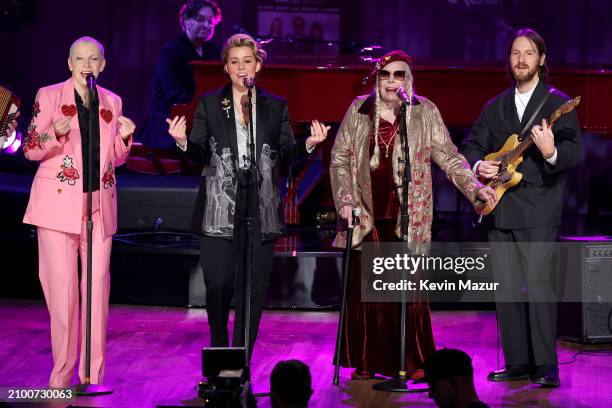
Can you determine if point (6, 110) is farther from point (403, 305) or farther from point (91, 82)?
point (403, 305)

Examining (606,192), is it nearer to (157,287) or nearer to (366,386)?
(157,287)

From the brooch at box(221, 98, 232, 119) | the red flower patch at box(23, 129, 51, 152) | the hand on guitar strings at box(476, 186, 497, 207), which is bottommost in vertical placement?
the hand on guitar strings at box(476, 186, 497, 207)

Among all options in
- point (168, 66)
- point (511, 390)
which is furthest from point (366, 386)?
point (168, 66)

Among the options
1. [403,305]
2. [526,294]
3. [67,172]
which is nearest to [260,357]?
[403,305]

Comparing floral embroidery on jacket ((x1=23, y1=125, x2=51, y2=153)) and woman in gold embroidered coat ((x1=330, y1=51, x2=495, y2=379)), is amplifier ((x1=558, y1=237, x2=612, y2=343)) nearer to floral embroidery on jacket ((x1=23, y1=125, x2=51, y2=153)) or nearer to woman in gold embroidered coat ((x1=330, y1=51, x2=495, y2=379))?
woman in gold embroidered coat ((x1=330, y1=51, x2=495, y2=379))

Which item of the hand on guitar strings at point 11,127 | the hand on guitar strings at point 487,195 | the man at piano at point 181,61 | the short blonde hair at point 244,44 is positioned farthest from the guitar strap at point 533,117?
the man at piano at point 181,61

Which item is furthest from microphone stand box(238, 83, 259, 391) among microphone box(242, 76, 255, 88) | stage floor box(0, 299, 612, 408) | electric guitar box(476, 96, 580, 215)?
electric guitar box(476, 96, 580, 215)

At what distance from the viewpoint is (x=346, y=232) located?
218 inches

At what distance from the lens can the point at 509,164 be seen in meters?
5.61

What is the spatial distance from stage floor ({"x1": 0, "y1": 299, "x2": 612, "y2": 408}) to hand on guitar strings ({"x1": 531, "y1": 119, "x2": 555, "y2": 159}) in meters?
1.23

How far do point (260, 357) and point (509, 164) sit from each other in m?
1.84

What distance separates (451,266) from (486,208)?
2.29m

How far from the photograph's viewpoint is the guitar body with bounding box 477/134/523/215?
560 cm

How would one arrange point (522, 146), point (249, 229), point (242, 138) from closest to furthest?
1. point (249, 229)
2. point (242, 138)
3. point (522, 146)
